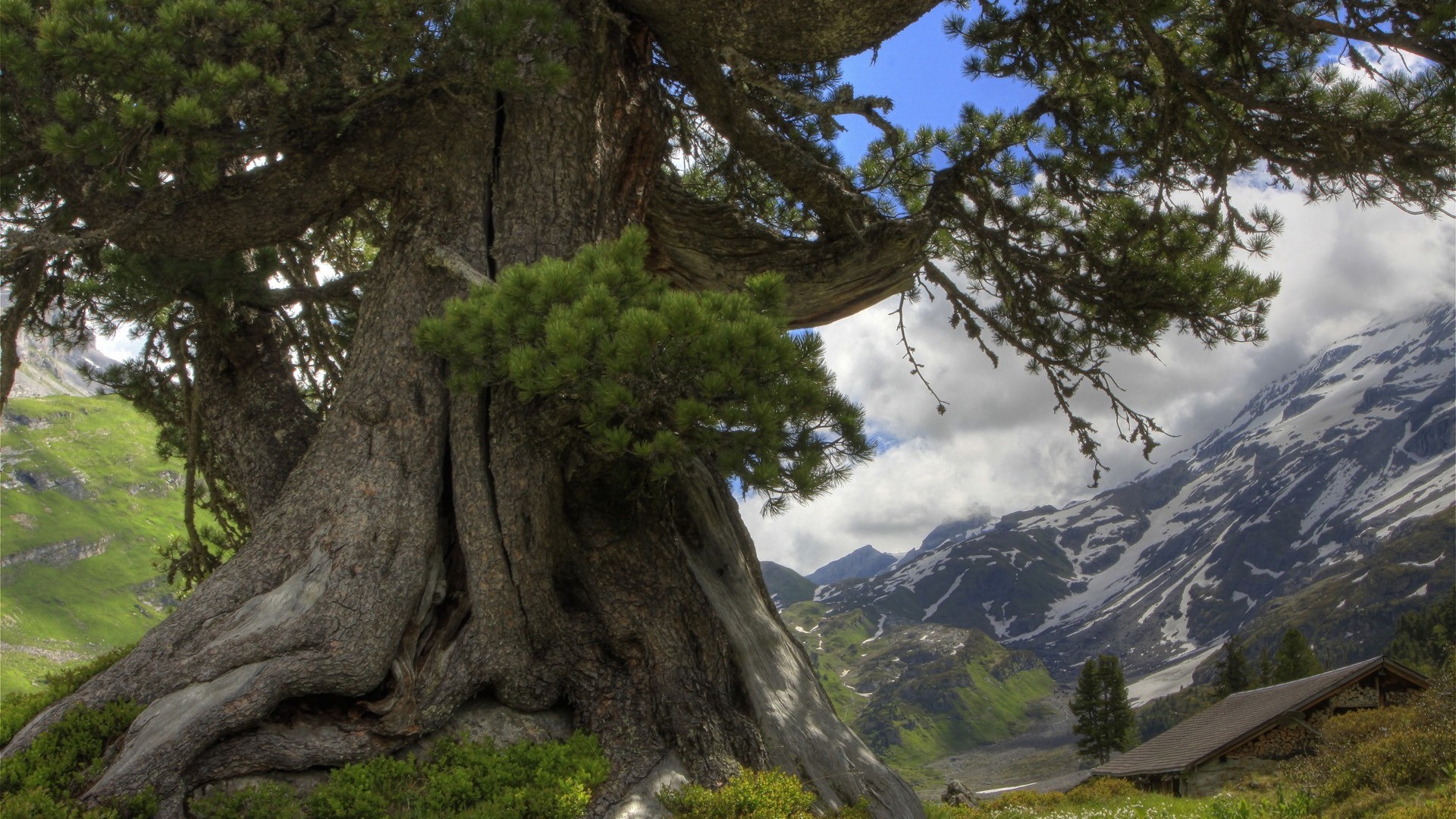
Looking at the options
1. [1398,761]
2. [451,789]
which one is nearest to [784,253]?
[451,789]

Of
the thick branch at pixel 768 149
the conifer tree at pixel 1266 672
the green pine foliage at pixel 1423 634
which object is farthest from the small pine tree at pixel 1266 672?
the thick branch at pixel 768 149

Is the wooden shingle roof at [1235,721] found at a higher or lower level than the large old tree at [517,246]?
lower

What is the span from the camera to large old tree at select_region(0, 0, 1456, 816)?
21.0 ft

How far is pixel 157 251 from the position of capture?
Answer: 318 inches

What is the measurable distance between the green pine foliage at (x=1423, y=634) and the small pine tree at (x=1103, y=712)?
28.5 metres

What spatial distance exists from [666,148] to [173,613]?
22.2 feet

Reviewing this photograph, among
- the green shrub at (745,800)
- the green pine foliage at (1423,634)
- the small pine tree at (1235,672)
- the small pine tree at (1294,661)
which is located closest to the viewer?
the green shrub at (745,800)

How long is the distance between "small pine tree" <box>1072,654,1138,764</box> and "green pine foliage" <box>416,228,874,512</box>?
82165 millimetres

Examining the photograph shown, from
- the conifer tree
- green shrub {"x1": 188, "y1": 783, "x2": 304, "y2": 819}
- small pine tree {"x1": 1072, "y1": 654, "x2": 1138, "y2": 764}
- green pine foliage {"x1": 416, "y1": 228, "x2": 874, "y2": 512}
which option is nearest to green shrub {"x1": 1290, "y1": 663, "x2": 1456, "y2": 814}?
green pine foliage {"x1": 416, "y1": 228, "x2": 874, "y2": 512}

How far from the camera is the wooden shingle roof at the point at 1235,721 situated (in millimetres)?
35844

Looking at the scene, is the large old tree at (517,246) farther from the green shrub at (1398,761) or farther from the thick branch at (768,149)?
the green shrub at (1398,761)

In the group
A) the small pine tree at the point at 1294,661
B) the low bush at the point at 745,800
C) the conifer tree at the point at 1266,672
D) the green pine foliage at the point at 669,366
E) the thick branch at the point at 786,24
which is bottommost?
the conifer tree at the point at 1266,672

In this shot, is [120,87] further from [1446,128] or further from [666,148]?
[1446,128]

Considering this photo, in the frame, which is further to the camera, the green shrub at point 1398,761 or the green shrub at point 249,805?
the green shrub at point 1398,761
